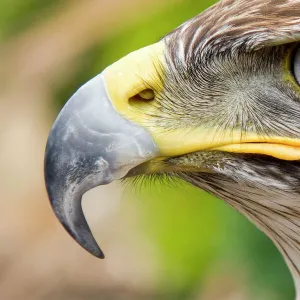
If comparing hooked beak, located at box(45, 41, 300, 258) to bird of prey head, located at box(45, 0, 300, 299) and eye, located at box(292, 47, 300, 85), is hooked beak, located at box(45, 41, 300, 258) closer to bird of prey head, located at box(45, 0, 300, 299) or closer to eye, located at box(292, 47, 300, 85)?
bird of prey head, located at box(45, 0, 300, 299)

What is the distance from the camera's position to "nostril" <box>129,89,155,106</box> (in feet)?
9.14

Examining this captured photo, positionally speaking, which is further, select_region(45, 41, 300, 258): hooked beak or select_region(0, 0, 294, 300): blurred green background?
select_region(0, 0, 294, 300): blurred green background

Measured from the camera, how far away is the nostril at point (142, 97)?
2787 mm

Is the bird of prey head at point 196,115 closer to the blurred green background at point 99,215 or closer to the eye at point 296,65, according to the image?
the eye at point 296,65

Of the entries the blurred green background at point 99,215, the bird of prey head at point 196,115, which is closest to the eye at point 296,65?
the bird of prey head at point 196,115

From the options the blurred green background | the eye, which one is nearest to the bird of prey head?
the eye

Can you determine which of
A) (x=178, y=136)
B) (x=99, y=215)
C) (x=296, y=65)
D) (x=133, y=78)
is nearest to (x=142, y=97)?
(x=133, y=78)

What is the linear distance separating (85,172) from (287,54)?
66 centimetres

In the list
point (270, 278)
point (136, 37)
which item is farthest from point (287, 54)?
point (136, 37)

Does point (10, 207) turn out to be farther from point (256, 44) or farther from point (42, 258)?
point (256, 44)

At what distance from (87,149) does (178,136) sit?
0.87ft

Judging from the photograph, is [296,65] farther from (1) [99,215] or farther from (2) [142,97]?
(1) [99,215]

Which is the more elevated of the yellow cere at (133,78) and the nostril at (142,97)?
the yellow cere at (133,78)

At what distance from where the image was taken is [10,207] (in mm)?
8367
